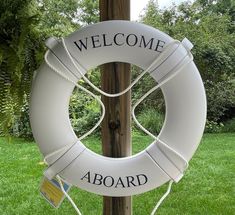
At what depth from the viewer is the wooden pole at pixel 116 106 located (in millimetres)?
1311

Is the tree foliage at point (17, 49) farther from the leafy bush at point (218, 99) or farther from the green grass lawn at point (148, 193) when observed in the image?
the leafy bush at point (218, 99)

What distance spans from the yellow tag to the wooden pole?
0.14 meters

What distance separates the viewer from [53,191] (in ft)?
4.50

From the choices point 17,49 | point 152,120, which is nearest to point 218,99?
point 152,120

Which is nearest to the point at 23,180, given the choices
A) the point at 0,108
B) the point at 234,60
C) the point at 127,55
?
the point at 0,108

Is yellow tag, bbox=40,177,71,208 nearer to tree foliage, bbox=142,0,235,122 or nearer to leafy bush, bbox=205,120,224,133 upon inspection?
leafy bush, bbox=205,120,224,133

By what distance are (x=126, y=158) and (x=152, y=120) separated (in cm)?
424

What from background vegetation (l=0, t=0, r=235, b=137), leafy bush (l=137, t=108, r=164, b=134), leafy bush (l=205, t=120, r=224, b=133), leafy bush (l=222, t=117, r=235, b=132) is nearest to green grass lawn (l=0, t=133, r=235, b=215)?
background vegetation (l=0, t=0, r=235, b=137)

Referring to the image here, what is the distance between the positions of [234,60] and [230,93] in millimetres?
695

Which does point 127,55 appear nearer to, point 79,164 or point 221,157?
point 79,164

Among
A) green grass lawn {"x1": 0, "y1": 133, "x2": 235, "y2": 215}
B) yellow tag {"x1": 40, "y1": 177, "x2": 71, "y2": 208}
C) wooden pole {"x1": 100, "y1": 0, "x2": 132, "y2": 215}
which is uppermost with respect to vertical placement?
wooden pole {"x1": 100, "y1": 0, "x2": 132, "y2": 215}

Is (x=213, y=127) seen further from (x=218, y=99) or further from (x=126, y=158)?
(x=126, y=158)

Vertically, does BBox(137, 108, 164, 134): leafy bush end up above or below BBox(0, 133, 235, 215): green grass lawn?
below

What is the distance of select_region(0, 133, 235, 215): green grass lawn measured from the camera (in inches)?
116
